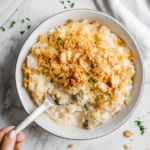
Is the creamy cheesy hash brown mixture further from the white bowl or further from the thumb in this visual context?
the thumb

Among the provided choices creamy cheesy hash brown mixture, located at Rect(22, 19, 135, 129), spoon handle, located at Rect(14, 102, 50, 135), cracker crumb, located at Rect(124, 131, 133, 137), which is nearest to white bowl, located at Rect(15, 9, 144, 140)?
creamy cheesy hash brown mixture, located at Rect(22, 19, 135, 129)

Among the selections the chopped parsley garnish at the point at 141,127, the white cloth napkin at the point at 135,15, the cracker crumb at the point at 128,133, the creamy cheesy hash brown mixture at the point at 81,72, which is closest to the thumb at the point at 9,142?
the creamy cheesy hash brown mixture at the point at 81,72

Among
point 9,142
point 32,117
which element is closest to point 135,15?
point 32,117

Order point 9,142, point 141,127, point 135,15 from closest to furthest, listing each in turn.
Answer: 1. point 9,142
2. point 135,15
3. point 141,127

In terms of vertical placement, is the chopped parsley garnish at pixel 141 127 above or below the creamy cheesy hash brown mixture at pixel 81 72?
below

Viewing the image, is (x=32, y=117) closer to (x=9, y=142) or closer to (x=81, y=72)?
(x=9, y=142)

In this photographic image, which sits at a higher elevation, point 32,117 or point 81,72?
point 81,72

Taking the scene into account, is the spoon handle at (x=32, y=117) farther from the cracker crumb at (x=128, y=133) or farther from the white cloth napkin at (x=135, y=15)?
the white cloth napkin at (x=135, y=15)
